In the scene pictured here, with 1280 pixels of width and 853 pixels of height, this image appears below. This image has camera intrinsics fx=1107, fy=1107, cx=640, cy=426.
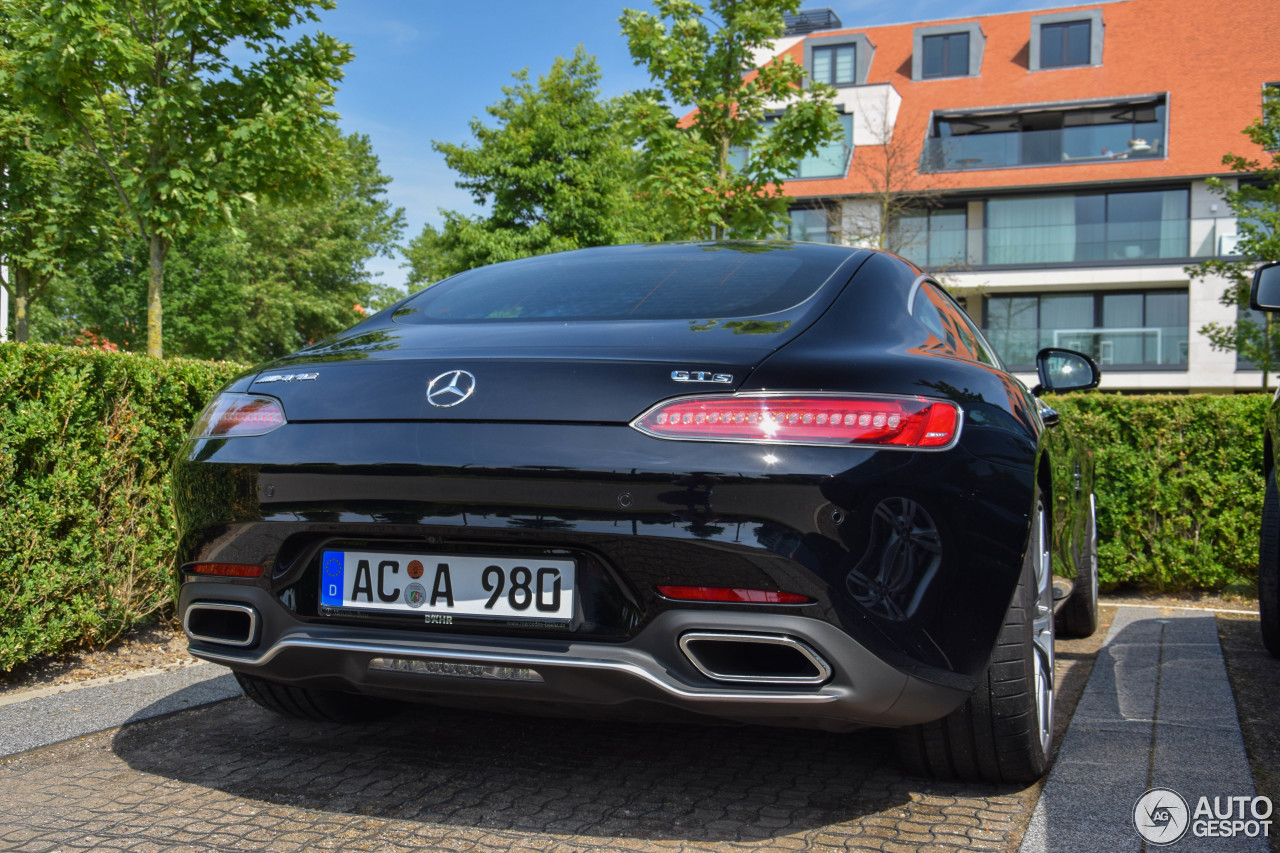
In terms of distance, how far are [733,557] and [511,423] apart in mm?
571

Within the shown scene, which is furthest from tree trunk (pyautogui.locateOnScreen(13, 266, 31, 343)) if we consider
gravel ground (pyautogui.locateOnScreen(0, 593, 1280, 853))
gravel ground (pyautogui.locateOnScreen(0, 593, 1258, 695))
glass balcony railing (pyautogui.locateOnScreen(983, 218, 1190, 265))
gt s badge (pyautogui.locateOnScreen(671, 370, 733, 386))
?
glass balcony railing (pyautogui.locateOnScreen(983, 218, 1190, 265))

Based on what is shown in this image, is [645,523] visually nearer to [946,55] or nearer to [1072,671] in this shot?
[1072,671]

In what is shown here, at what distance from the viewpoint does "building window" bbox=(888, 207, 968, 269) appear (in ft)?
108

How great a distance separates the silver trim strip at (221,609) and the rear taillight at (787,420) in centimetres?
107

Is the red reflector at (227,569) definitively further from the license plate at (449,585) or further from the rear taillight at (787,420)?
the rear taillight at (787,420)

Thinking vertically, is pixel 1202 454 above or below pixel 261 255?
below

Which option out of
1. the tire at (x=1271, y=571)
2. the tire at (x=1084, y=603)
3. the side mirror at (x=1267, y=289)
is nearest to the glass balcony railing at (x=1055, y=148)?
the tire at (x=1084, y=603)

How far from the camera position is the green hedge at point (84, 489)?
4055 millimetres

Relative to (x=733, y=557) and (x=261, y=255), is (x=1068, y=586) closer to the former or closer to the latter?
(x=733, y=557)

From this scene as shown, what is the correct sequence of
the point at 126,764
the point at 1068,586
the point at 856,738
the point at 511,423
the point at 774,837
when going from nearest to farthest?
the point at 511,423
the point at 774,837
the point at 126,764
the point at 856,738
the point at 1068,586

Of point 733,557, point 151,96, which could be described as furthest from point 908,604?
point 151,96

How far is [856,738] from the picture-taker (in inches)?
138

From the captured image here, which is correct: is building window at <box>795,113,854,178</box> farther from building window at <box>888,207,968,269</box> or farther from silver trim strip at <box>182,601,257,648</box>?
silver trim strip at <box>182,601,257,648</box>

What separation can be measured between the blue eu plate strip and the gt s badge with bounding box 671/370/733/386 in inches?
34.9
